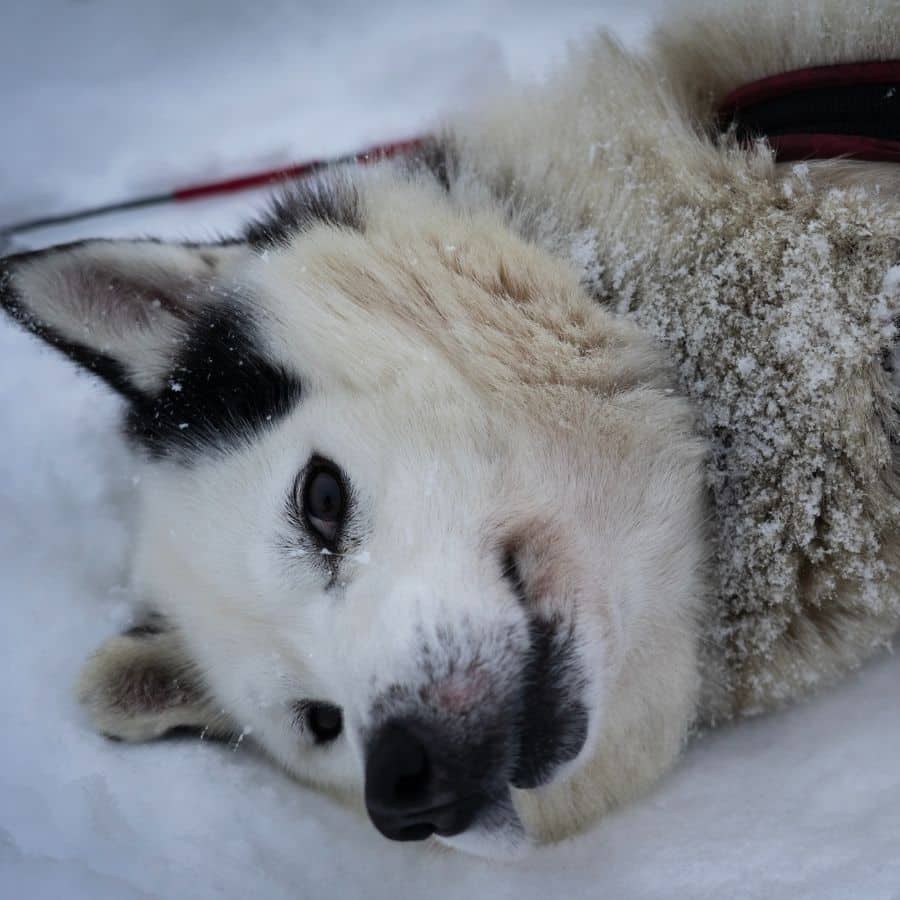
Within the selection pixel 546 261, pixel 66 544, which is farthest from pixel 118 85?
pixel 546 261

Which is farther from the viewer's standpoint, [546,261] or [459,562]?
[546,261]

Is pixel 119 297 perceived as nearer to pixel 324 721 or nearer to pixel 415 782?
pixel 324 721

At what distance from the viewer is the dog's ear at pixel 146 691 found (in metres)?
2.07

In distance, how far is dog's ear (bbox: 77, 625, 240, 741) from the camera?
2074 millimetres

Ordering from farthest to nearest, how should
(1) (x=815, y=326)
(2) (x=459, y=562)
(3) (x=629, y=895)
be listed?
(3) (x=629, y=895)
(1) (x=815, y=326)
(2) (x=459, y=562)

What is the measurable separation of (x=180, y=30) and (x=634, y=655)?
322cm

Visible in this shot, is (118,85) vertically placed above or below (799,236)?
above

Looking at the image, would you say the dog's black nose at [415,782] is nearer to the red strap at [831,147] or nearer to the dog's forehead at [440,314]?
the dog's forehead at [440,314]

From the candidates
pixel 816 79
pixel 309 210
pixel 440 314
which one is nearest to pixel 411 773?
pixel 440 314

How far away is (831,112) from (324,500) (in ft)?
4.57

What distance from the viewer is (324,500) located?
1.69 meters

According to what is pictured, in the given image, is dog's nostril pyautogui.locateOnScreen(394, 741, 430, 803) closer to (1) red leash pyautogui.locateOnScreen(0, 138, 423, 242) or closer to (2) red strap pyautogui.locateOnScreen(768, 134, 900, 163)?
(2) red strap pyautogui.locateOnScreen(768, 134, 900, 163)

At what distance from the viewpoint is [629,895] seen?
1760mm

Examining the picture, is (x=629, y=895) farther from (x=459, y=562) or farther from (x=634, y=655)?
(x=459, y=562)
